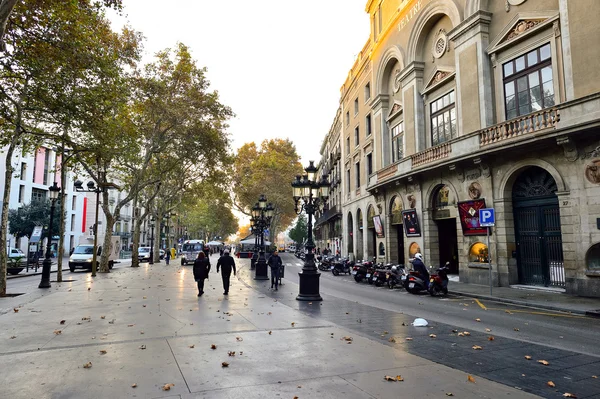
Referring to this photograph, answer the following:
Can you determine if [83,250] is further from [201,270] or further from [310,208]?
[310,208]

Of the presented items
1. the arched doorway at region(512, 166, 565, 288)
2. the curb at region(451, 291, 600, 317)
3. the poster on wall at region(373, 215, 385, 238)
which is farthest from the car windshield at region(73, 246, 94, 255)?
the arched doorway at region(512, 166, 565, 288)

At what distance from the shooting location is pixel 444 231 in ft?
68.8

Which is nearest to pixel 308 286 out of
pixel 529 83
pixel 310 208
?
pixel 310 208

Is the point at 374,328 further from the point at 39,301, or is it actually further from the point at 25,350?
the point at 39,301

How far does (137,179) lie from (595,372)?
28.5 metres

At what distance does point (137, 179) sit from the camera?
1105 inches

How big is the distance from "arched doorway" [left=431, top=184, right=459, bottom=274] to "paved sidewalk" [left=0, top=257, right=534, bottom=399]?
1307 centimetres

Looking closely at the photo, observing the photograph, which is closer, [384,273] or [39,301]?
[39,301]

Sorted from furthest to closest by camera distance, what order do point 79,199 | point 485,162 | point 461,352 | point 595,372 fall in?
point 79,199 < point 485,162 < point 461,352 < point 595,372

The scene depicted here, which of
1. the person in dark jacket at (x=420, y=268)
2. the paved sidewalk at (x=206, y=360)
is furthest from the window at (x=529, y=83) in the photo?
the paved sidewalk at (x=206, y=360)

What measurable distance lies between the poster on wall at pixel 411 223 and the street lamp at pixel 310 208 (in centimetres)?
935

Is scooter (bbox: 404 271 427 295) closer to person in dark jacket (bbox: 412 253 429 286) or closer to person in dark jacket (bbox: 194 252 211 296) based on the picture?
person in dark jacket (bbox: 412 253 429 286)

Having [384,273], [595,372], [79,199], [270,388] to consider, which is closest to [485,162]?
[384,273]

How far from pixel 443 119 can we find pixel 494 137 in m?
5.17
